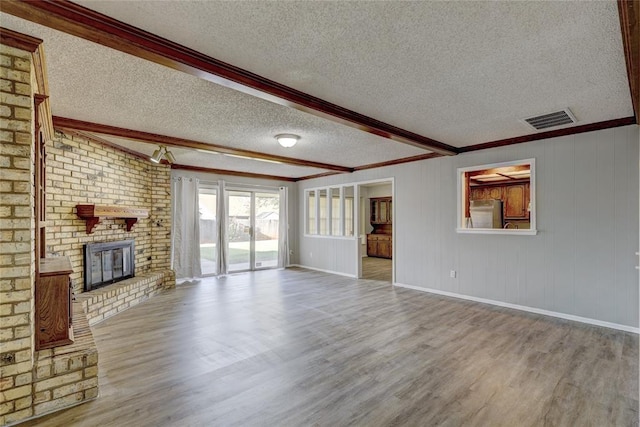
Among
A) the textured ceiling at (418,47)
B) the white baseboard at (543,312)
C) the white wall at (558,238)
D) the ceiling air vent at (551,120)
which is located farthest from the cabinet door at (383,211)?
the textured ceiling at (418,47)

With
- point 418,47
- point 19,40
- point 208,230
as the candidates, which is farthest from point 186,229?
point 418,47

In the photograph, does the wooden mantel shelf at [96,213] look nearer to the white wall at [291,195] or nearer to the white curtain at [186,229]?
the white curtain at [186,229]

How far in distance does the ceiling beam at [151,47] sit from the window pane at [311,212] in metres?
5.32

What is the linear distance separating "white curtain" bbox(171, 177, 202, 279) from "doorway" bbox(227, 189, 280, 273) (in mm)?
810

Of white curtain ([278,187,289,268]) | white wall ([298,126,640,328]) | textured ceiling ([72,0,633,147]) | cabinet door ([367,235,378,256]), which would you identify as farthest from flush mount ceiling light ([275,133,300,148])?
cabinet door ([367,235,378,256])

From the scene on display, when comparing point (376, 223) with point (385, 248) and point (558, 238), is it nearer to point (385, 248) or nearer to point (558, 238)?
point (385, 248)

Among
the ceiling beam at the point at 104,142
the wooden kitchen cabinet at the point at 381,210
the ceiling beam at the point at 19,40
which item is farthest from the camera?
the wooden kitchen cabinet at the point at 381,210

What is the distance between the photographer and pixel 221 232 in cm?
729

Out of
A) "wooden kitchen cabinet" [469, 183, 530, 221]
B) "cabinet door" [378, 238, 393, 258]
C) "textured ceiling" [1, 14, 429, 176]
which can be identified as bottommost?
"cabinet door" [378, 238, 393, 258]

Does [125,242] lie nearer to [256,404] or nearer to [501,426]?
[256,404]

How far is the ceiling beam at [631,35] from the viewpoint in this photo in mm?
1715

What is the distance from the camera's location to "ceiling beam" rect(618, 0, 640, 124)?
5.63 feet

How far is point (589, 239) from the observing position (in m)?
4.03

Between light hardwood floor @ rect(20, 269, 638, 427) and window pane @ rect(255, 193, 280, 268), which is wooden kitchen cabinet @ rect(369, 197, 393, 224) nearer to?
window pane @ rect(255, 193, 280, 268)
